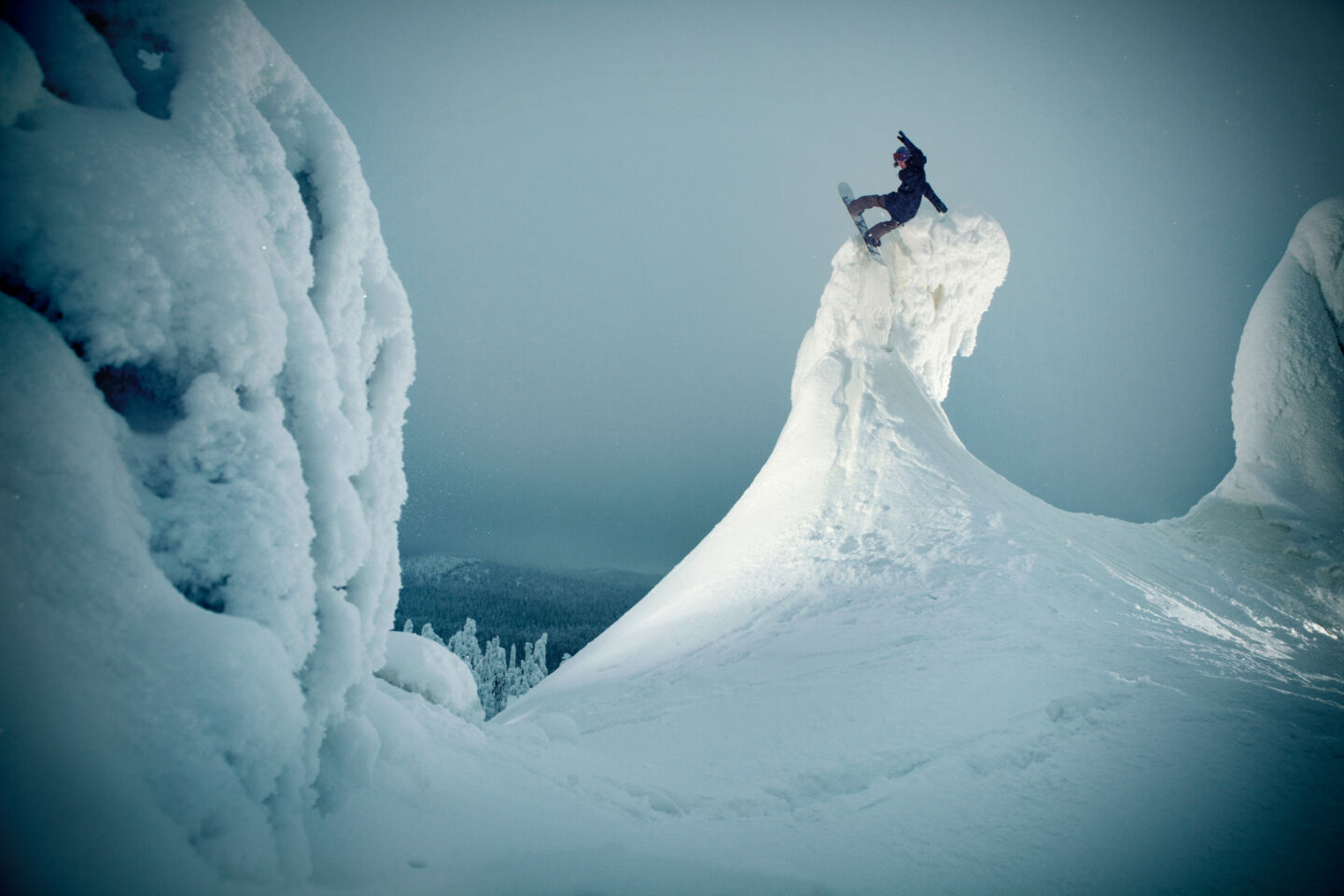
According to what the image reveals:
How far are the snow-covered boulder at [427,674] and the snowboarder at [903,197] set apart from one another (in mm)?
12483

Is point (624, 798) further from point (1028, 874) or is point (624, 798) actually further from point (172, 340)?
point (172, 340)

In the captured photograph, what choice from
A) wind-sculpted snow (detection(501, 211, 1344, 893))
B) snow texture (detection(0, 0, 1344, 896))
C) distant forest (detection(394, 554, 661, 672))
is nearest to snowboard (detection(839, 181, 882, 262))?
wind-sculpted snow (detection(501, 211, 1344, 893))

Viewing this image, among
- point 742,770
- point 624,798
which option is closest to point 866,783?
point 742,770

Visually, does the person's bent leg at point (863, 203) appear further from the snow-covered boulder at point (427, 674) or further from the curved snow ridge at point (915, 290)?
the snow-covered boulder at point (427, 674)

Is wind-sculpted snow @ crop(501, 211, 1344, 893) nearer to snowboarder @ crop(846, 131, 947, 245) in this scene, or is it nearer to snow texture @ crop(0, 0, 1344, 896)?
snow texture @ crop(0, 0, 1344, 896)

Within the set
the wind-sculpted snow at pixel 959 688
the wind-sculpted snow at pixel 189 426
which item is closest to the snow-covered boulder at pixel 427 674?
the wind-sculpted snow at pixel 959 688

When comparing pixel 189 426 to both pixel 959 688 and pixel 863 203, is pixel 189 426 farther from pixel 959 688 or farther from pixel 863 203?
pixel 863 203

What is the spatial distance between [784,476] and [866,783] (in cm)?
732

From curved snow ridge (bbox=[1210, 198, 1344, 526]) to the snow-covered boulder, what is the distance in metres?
16.2

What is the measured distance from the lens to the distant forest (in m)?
63.4

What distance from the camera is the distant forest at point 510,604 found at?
6344cm

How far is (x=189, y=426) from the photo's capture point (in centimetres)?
207

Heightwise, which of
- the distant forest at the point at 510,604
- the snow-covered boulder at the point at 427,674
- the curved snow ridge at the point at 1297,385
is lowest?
the distant forest at the point at 510,604

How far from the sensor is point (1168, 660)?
5535 mm
